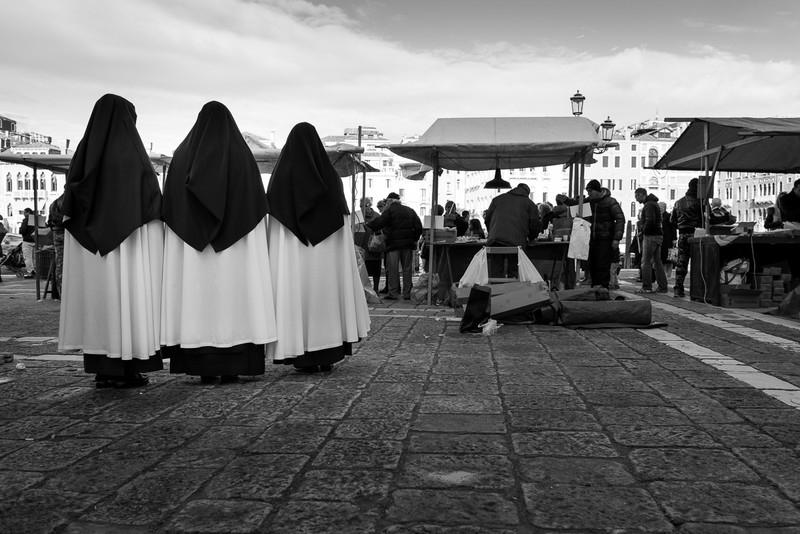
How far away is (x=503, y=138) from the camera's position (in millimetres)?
12164

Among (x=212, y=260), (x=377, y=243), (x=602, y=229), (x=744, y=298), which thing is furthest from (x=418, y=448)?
(x=377, y=243)

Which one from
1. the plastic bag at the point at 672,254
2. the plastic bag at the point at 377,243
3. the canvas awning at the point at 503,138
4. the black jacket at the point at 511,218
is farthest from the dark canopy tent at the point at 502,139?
the plastic bag at the point at 672,254

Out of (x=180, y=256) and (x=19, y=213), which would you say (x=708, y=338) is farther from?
(x=19, y=213)

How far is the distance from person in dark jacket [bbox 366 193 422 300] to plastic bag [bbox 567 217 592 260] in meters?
2.90

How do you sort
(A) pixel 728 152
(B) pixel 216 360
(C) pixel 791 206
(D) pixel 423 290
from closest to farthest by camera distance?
(B) pixel 216 360 < (C) pixel 791 206 < (D) pixel 423 290 < (A) pixel 728 152

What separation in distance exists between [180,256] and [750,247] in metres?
9.73

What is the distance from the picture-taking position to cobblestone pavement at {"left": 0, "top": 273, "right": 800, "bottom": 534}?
8.84 ft

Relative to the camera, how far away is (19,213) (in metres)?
104

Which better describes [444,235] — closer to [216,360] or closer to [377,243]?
[377,243]

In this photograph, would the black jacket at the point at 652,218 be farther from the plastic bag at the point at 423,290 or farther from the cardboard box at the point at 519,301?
the cardboard box at the point at 519,301

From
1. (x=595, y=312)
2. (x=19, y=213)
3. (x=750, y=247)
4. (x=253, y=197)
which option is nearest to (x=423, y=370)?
(x=253, y=197)

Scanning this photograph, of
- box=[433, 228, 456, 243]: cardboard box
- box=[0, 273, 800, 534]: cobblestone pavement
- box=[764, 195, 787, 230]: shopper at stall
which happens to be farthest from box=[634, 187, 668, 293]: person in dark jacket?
box=[0, 273, 800, 534]: cobblestone pavement

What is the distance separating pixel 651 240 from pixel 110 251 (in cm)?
1112

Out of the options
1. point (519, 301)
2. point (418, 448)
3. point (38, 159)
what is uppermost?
point (38, 159)
